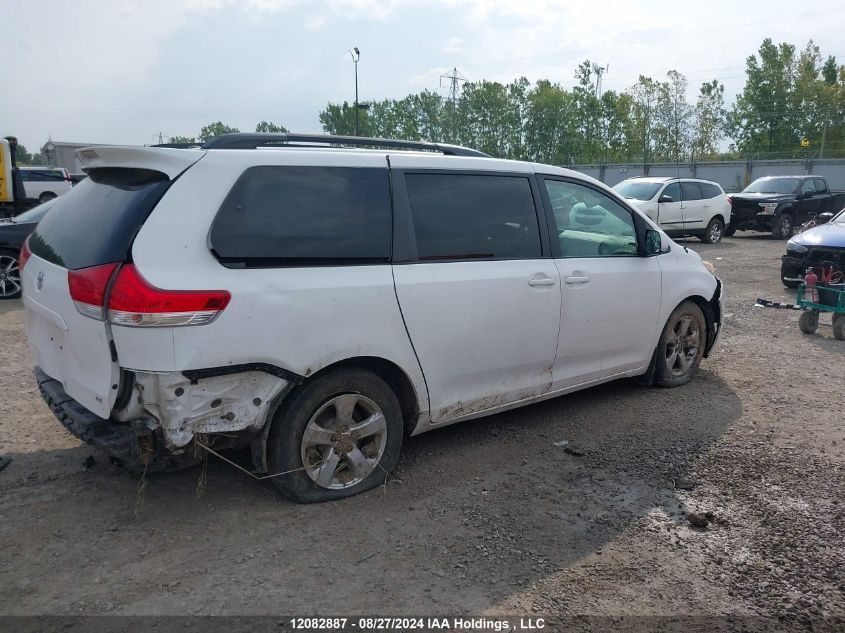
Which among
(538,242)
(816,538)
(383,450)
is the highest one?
(538,242)

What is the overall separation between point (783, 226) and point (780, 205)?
25.9 inches

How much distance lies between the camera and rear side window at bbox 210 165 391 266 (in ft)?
10.8

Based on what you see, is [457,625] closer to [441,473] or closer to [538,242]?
[441,473]

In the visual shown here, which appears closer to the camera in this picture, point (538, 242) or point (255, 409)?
point (255, 409)

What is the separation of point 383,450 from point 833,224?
Answer: 8.76 m

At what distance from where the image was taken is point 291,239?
3420mm

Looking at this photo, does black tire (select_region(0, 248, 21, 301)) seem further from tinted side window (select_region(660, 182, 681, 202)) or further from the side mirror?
tinted side window (select_region(660, 182, 681, 202))

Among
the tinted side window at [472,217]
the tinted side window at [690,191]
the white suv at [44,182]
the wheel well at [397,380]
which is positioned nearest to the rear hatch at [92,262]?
the wheel well at [397,380]

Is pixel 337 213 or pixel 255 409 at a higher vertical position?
pixel 337 213

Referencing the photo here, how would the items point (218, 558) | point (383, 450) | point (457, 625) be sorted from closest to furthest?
point (457, 625) → point (218, 558) → point (383, 450)

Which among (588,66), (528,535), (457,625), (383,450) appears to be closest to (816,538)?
(528,535)

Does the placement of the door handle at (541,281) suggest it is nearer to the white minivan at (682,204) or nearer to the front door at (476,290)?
the front door at (476,290)

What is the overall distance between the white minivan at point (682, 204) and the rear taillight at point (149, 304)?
1562 cm

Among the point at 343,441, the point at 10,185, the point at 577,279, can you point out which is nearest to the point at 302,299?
the point at 343,441
